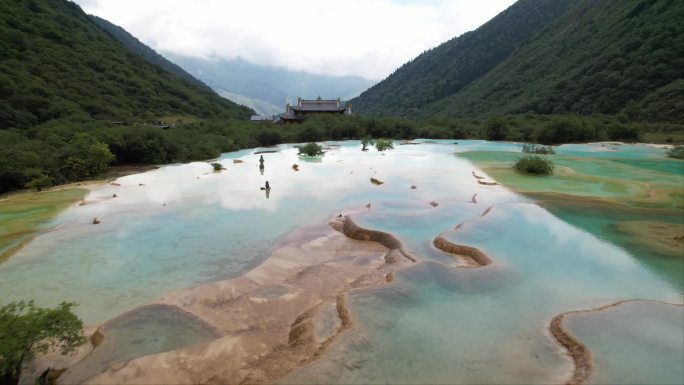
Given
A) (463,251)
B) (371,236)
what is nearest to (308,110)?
(371,236)

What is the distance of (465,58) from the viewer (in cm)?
9394

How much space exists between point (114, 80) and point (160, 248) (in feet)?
151

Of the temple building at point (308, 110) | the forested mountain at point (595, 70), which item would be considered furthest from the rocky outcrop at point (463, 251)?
the forested mountain at point (595, 70)

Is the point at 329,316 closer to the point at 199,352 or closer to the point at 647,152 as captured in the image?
the point at 199,352

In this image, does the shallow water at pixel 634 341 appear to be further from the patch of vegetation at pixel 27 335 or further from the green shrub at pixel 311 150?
the green shrub at pixel 311 150

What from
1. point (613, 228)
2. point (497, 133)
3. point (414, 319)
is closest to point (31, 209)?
point (414, 319)

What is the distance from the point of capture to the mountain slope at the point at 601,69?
143 feet

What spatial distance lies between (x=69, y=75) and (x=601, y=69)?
61739mm

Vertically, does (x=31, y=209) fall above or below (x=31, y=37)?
below

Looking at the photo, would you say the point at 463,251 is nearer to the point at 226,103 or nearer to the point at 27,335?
the point at 27,335

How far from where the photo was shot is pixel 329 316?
19.5 ft

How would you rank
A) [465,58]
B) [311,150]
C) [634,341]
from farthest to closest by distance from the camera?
[465,58]
[311,150]
[634,341]

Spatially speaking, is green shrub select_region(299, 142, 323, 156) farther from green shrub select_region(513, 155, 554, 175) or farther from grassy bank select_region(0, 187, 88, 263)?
grassy bank select_region(0, 187, 88, 263)

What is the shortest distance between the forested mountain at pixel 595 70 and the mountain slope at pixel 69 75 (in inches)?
1829
